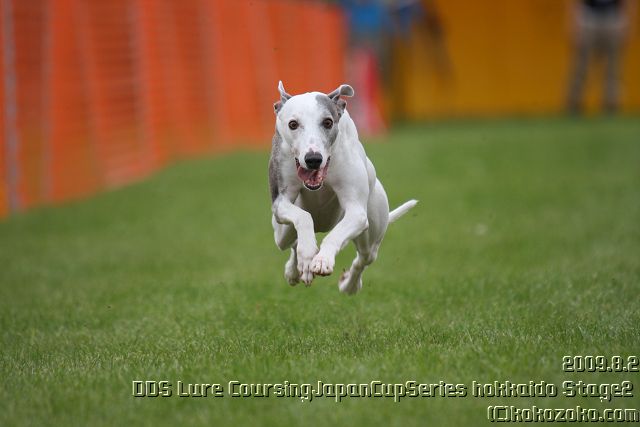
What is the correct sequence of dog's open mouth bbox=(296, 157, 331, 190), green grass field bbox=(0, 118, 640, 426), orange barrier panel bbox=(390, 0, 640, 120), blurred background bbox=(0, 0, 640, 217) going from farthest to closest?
orange barrier panel bbox=(390, 0, 640, 120)
blurred background bbox=(0, 0, 640, 217)
dog's open mouth bbox=(296, 157, 331, 190)
green grass field bbox=(0, 118, 640, 426)

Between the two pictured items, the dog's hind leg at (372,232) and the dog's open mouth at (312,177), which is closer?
the dog's open mouth at (312,177)

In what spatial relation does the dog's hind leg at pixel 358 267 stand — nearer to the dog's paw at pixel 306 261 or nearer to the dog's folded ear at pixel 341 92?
the dog's paw at pixel 306 261

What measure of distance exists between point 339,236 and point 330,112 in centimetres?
66

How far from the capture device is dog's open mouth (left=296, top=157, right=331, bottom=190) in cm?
555

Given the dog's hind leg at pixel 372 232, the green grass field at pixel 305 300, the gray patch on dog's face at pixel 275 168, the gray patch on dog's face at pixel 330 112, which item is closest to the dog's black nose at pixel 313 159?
the gray patch on dog's face at pixel 330 112

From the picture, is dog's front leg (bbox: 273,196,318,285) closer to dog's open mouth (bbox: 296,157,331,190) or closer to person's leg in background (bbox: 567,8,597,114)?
dog's open mouth (bbox: 296,157,331,190)

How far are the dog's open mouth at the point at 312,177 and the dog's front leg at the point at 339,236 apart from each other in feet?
0.90

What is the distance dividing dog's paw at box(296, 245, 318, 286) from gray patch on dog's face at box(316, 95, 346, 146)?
0.57 m

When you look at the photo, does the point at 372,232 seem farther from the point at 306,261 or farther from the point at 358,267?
the point at 306,261

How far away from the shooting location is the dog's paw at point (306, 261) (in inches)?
220

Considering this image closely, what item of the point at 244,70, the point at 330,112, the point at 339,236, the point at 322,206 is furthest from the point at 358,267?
the point at 244,70

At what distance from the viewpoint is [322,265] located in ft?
18.0

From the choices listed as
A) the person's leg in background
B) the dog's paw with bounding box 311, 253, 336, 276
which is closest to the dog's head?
the dog's paw with bounding box 311, 253, 336, 276

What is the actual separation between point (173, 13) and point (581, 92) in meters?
11.1
